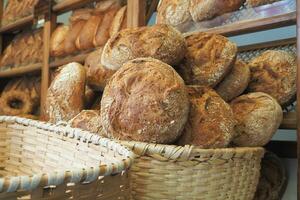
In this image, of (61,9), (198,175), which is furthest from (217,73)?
(61,9)

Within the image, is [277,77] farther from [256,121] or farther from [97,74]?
[97,74]

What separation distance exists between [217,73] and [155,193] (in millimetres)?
361

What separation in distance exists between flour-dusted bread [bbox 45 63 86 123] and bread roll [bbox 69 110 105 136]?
0.44 feet

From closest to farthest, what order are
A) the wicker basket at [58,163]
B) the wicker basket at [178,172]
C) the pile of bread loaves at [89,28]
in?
the wicker basket at [58,163] < the wicker basket at [178,172] < the pile of bread loaves at [89,28]

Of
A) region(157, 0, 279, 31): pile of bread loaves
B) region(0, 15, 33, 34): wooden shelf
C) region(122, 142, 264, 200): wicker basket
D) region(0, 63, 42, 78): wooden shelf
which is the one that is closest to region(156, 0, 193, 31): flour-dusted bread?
region(157, 0, 279, 31): pile of bread loaves

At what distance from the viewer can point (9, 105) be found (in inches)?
84.5

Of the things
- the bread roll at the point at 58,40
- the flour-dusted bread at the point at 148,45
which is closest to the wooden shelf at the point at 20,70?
the bread roll at the point at 58,40

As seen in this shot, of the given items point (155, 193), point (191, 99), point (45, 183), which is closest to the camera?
point (45, 183)

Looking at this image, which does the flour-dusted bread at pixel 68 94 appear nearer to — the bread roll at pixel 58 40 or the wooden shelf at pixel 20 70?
the bread roll at pixel 58 40

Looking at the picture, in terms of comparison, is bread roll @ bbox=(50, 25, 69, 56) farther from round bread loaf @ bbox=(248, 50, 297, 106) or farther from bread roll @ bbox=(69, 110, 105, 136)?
round bread loaf @ bbox=(248, 50, 297, 106)

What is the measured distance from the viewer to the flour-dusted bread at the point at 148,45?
0.85 metres

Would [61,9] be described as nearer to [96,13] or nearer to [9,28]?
[96,13]

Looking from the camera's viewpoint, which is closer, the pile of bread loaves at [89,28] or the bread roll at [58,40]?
the pile of bread loaves at [89,28]

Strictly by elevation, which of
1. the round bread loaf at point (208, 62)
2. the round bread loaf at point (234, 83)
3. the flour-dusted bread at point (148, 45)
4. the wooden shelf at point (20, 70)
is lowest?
the wooden shelf at point (20, 70)
